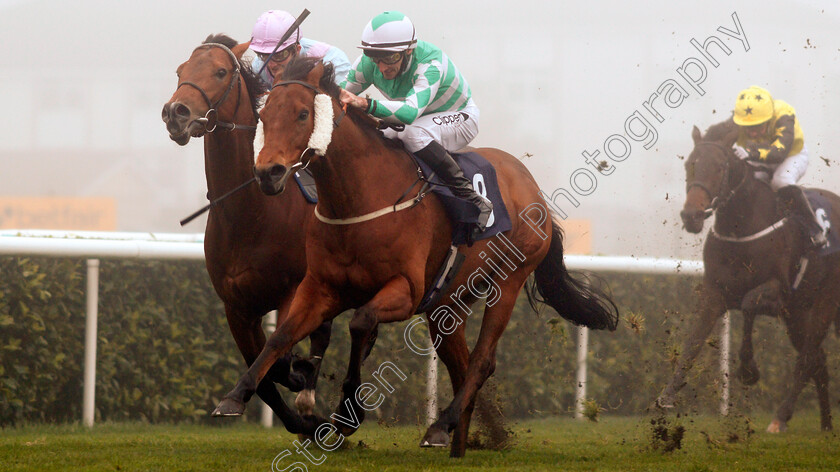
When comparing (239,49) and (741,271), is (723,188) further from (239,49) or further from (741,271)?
(239,49)

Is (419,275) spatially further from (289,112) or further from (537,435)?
(537,435)

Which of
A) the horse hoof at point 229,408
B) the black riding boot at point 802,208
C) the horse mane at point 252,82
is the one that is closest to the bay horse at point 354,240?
the horse hoof at point 229,408

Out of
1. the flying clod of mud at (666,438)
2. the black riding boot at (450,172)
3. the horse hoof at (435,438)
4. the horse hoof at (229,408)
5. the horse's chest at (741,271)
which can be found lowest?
the flying clod of mud at (666,438)

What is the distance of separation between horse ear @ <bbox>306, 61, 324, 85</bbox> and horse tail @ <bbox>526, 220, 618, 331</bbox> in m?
2.02

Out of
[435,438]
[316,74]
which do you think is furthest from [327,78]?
[435,438]

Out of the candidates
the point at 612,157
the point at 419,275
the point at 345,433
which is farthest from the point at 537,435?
the point at 419,275

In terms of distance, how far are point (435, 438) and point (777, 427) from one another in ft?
10.6

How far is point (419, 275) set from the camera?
12.0 ft

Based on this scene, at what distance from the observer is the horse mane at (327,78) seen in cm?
342

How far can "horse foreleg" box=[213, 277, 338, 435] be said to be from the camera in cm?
311

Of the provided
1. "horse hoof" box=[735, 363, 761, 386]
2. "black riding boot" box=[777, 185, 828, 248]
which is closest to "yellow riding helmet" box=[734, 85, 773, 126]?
"black riding boot" box=[777, 185, 828, 248]

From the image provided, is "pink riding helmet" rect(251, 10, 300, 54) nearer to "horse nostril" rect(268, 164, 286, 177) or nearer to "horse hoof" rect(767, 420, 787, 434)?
A: "horse nostril" rect(268, 164, 286, 177)

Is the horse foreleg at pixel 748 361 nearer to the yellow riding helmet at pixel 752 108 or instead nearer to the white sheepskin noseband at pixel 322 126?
the yellow riding helmet at pixel 752 108

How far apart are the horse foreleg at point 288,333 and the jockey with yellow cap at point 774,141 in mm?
3745
